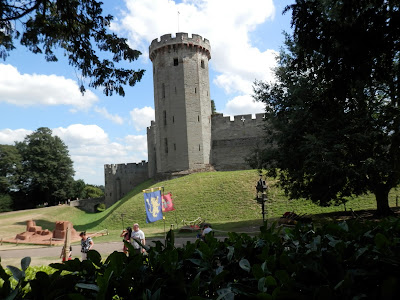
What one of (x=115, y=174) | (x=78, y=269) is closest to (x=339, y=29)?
(x=78, y=269)

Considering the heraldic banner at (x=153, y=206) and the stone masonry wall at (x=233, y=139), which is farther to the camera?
the stone masonry wall at (x=233, y=139)

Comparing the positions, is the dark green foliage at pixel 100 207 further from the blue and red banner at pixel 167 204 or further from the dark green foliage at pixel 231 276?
the dark green foliage at pixel 231 276

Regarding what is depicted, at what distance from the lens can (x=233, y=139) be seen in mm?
39938

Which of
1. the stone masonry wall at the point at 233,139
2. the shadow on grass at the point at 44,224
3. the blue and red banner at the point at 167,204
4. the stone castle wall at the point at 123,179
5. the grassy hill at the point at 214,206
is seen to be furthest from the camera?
the stone castle wall at the point at 123,179

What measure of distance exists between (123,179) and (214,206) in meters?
26.5

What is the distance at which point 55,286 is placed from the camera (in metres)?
1.93

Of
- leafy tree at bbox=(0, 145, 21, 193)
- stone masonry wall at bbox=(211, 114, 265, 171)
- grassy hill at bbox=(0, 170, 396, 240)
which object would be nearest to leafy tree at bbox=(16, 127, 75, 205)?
leafy tree at bbox=(0, 145, 21, 193)

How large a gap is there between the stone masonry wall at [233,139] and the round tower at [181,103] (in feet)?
7.32

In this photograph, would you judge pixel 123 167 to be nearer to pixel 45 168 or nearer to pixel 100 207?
pixel 100 207

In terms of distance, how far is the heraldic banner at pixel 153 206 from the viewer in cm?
1552

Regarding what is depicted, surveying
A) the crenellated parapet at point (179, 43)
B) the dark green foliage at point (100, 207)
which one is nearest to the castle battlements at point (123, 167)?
the dark green foliage at point (100, 207)

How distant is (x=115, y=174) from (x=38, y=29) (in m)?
43.2

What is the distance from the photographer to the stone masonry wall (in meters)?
39.4

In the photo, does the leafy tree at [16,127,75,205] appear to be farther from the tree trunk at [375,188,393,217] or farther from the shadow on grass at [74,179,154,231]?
the tree trunk at [375,188,393,217]
